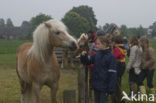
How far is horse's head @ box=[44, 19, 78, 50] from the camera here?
12.2ft

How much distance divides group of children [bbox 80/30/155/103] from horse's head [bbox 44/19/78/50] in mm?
317

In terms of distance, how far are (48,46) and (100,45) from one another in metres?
0.95

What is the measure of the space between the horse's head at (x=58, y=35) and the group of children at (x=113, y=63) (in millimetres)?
317

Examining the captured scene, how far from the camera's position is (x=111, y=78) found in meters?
3.55

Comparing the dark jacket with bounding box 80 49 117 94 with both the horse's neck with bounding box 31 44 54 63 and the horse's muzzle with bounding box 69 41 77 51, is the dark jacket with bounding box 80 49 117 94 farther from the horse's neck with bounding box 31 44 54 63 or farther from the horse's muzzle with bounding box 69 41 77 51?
the horse's neck with bounding box 31 44 54 63

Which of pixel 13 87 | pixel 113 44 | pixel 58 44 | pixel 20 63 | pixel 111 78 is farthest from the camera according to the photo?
pixel 13 87

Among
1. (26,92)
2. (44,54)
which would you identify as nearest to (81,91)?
(44,54)

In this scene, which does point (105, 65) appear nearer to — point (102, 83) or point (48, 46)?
point (102, 83)

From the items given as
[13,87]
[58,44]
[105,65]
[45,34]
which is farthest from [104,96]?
[13,87]

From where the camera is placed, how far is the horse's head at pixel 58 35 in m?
3.72

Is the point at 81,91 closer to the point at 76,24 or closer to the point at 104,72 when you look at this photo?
the point at 104,72

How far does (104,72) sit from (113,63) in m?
0.21

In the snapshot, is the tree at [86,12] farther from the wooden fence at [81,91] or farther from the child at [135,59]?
the wooden fence at [81,91]

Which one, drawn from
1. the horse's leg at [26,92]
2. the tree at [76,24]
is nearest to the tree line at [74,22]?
the tree at [76,24]
